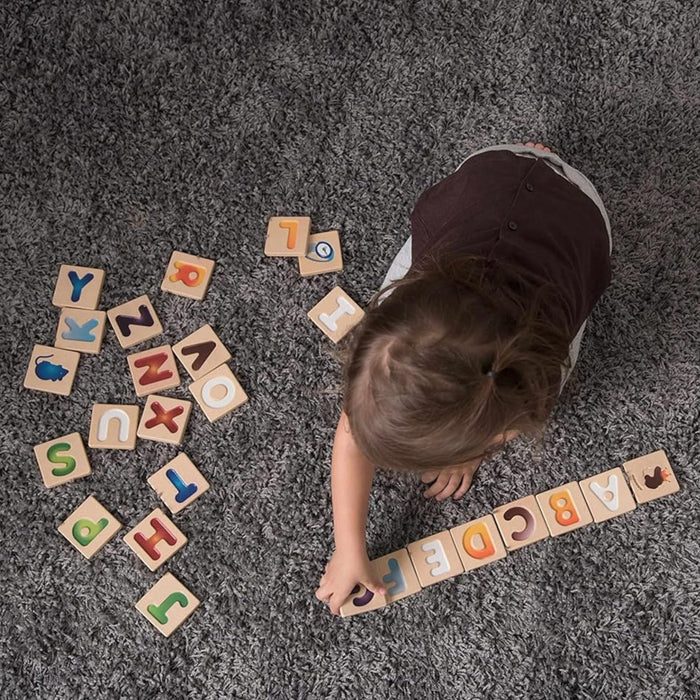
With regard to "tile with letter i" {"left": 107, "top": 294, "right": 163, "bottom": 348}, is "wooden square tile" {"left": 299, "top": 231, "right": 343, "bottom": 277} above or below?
above

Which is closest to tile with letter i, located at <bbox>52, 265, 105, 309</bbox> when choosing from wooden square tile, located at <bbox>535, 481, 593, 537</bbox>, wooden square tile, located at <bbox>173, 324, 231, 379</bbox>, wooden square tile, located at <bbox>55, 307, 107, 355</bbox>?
wooden square tile, located at <bbox>55, 307, 107, 355</bbox>

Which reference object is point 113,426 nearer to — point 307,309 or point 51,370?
point 51,370

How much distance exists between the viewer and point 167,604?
1.04 meters

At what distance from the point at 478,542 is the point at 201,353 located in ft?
1.46

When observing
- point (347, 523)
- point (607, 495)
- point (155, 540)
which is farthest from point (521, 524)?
point (155, 540)

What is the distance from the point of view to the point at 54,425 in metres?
1.11

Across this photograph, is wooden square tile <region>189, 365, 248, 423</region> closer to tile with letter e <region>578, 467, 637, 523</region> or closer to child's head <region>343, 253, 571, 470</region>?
child's head <region>343, 253, 571, 470</region>

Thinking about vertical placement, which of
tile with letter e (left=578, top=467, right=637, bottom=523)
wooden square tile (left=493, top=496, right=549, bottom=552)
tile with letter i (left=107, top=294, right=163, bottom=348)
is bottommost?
wooden square tile (left=493, top=496, right=549, bottom=552)

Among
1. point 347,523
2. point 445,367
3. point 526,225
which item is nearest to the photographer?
point 445,367

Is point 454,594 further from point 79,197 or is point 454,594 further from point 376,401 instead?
point 79,197

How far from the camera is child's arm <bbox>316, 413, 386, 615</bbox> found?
37.0 inches

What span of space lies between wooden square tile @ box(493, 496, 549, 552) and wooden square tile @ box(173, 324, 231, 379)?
1.39 feet

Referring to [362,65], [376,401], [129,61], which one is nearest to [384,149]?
[362,65]

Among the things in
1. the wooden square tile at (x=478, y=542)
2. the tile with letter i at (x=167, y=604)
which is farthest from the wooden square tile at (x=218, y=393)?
the wooden square tile at (x=478, y=542)
